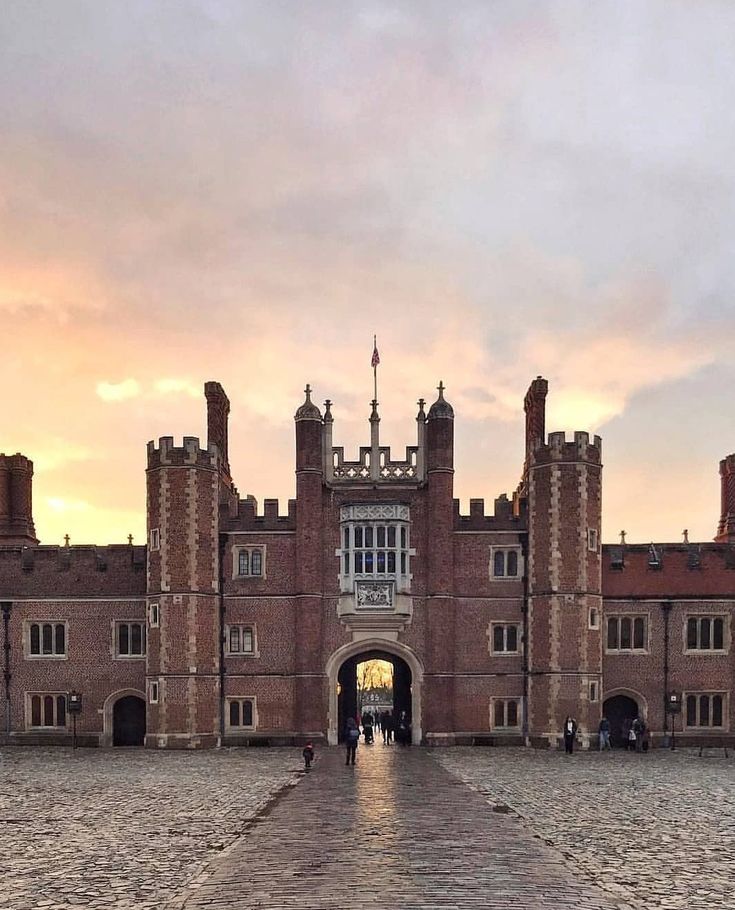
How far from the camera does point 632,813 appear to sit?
20.4m

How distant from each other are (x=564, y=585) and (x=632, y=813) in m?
19.3

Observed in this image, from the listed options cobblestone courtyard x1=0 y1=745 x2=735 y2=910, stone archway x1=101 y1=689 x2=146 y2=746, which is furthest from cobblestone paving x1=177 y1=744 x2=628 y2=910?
stone archway x1=101 y1=689 x2=146 y2=746

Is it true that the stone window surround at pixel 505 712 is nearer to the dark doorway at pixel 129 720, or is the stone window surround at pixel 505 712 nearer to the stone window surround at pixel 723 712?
the stone window surround at pixel 723 712

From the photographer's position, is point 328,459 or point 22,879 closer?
point 22,879

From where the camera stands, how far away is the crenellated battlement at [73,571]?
4253 cm

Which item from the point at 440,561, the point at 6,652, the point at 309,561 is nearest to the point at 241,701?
the point at 309,561

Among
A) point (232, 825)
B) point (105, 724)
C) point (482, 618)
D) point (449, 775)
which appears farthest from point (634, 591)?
point (232, 825)

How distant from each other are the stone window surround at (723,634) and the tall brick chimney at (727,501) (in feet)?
18.7

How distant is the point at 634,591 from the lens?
41.5 m

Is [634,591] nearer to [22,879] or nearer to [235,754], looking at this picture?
[235,754]

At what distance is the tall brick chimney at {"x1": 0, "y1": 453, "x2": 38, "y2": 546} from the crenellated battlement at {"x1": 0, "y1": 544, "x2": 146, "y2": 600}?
3796mm

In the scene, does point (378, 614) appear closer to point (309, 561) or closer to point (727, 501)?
point (309, 561)

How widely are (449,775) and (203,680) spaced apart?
15.0 m

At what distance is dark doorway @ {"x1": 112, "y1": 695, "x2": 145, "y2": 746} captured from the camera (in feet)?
138
